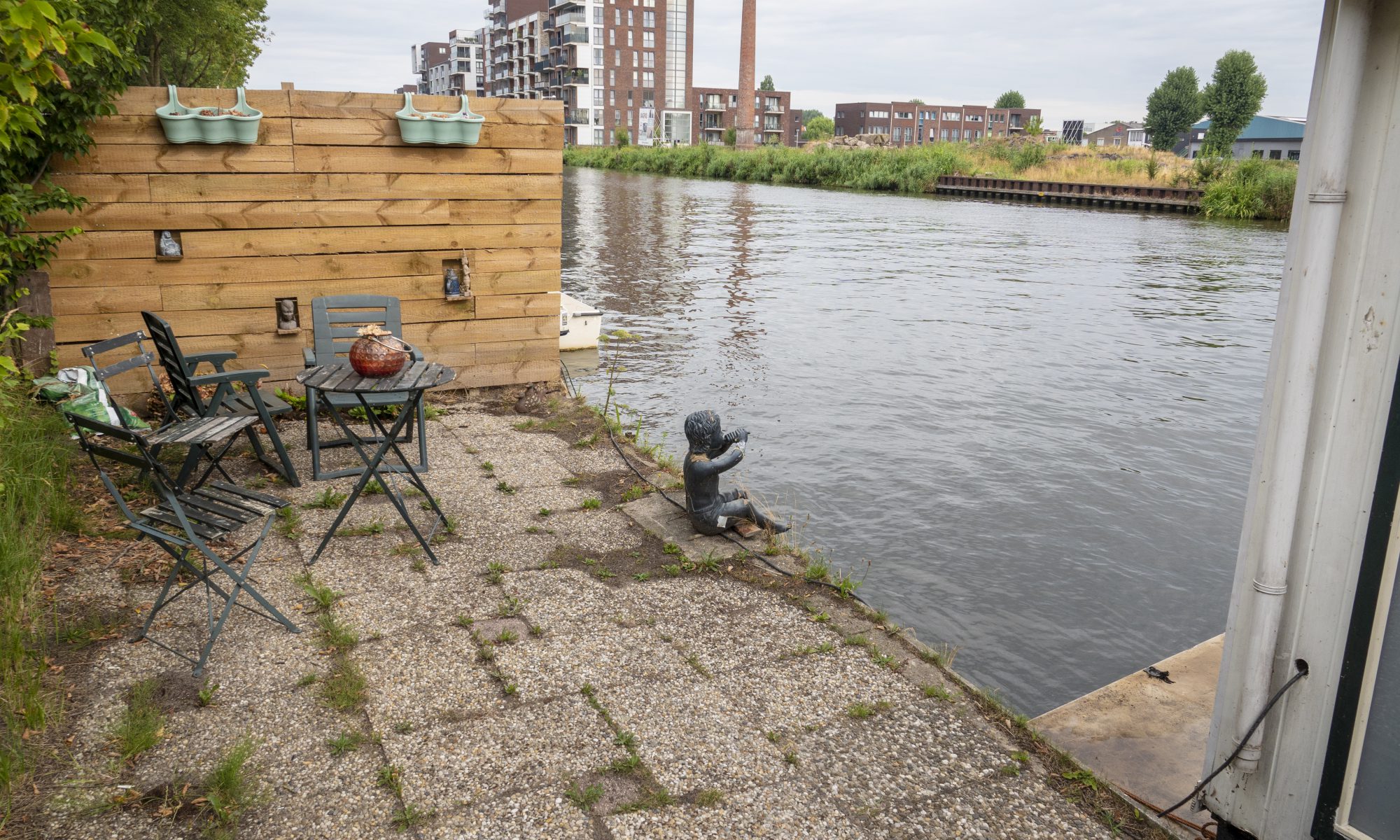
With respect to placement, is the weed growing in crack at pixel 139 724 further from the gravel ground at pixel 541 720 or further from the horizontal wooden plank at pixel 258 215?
the horizontal wooden plank at pixel 258 215

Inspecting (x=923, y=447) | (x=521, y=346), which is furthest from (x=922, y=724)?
(x=923, y=447)

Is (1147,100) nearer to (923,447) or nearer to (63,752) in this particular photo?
(923,447)

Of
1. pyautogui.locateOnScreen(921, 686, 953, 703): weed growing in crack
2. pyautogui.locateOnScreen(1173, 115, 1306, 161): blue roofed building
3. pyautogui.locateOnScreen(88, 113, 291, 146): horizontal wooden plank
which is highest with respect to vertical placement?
pyautogui.locateOnScreen(1173, 115, 1306, 161): blue roofed building

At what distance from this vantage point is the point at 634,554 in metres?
5.30

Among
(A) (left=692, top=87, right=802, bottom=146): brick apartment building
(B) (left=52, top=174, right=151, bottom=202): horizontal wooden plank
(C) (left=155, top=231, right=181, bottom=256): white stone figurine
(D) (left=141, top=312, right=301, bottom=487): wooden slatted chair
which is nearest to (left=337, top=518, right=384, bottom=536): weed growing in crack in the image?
(D) (left=141, top=312, right=301, bottom=487): wooden slatted chair

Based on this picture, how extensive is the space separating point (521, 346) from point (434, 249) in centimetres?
107

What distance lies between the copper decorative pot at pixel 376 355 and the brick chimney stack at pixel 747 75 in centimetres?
7993

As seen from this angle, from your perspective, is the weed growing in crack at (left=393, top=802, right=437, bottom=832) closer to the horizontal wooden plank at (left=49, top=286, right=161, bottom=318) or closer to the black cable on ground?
the black cable on ground

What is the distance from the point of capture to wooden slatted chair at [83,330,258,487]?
14.0 feet

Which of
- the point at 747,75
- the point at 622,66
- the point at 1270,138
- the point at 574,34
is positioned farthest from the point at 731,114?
the point at 1270,138

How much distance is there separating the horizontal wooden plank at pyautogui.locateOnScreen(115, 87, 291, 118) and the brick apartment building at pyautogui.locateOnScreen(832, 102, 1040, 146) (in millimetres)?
124465

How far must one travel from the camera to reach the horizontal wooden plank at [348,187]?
268 inches

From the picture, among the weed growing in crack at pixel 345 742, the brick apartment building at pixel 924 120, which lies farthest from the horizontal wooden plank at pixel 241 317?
the brick apartment building at pixel 924 120

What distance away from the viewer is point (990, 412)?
11.3 m
